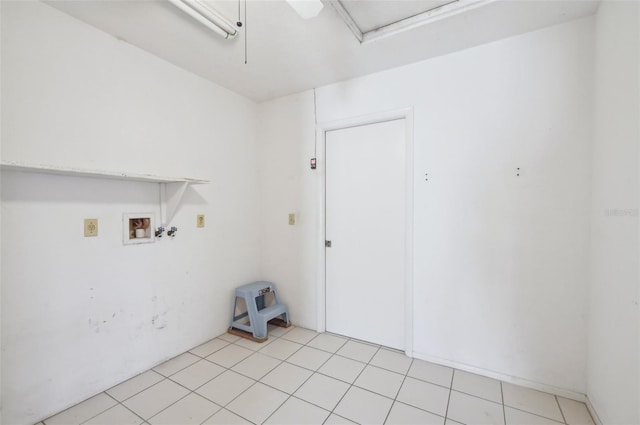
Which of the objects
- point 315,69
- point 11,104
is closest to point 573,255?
point 315,69

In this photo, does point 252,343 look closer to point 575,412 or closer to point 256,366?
point 256,366

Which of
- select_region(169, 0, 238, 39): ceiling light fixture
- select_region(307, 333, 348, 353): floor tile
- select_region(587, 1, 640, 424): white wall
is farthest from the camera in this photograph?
select_region(307, 333, 348, 353): floor tile

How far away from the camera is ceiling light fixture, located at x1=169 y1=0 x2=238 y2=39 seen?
1570 mm

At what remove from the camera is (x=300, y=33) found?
1936 mm

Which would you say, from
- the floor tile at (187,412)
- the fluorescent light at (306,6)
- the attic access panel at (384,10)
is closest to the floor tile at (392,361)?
the floor tile at (187,412)

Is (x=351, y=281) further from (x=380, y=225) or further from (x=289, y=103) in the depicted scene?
(x=289, y=103)

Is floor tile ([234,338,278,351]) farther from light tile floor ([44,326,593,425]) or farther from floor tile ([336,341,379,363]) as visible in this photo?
floor tile ([336,341,379,363])

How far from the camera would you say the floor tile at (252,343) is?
2555mm

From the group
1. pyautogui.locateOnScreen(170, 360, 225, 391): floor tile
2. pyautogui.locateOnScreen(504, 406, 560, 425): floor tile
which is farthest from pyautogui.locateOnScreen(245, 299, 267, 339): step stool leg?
pyautogui.locateOnScreen(504, 406, 560, 425): floor tile

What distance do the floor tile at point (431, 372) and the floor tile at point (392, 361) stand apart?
54mm

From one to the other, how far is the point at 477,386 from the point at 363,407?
884mm

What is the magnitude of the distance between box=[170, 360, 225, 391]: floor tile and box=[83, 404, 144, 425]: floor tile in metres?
0.35

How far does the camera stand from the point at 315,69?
2459 millimetres

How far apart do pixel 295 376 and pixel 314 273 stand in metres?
1.02
